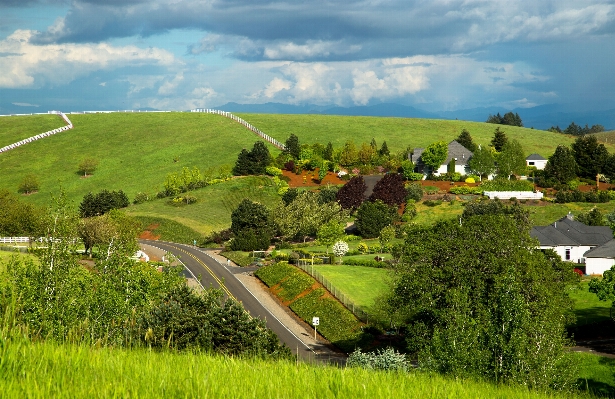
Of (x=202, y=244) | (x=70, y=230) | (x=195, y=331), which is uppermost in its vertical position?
(x=70, y=230)

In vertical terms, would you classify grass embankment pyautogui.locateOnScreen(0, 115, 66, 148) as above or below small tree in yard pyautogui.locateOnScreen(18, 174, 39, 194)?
above

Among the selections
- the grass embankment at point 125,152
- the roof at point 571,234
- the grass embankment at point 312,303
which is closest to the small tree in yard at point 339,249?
the grass embankment at point 312,303

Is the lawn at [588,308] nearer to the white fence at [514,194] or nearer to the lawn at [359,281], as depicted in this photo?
the lawn at [359,281]

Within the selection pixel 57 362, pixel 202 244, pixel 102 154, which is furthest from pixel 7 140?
pixel 57 362

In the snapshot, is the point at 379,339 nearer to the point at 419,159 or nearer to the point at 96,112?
the point at 419,159

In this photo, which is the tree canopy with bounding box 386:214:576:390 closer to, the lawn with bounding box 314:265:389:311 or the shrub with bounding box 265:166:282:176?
the lawn with bounding box 314:265:389:311

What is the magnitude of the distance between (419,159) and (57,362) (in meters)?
114

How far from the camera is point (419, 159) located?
119938mm

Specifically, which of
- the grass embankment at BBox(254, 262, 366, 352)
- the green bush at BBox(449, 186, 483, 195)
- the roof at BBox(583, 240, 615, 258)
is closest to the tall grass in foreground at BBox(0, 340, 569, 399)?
the grass embankment at BBox(254, 262, 366, 352)

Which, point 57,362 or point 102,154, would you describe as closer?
point 57,362

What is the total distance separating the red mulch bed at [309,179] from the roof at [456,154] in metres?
15.9

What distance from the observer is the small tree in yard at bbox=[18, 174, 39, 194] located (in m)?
117

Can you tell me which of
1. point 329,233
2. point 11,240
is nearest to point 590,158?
point 329,233

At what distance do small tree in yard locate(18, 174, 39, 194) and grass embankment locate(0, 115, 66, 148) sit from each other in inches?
1287
